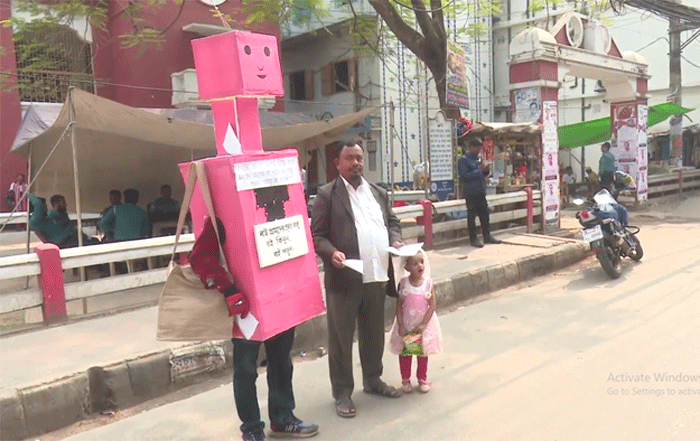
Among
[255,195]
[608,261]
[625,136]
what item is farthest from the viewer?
[625,136]

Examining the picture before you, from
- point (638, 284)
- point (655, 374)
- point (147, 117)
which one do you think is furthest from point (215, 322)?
point (638, 284)

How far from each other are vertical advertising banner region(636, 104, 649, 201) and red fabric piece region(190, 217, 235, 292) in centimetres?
1351

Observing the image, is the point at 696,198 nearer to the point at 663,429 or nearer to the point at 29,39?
the point at 663,429

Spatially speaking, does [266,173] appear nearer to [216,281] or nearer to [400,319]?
[216,281]

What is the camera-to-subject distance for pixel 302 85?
21266 millimetres

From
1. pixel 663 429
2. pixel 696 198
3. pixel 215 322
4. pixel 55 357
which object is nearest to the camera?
pixel 215 322

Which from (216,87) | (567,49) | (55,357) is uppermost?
(567,49)

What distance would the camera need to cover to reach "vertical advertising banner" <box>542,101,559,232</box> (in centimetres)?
1023

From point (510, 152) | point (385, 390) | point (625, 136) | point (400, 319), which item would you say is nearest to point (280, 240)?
point (400, 319)

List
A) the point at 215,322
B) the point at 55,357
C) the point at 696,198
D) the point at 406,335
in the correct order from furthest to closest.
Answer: the point at 696,198 < the point at 55,357 < the point at 406,335 < the point at 215,322

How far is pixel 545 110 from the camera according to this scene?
33.4 ft

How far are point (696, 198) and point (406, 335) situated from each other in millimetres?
14540

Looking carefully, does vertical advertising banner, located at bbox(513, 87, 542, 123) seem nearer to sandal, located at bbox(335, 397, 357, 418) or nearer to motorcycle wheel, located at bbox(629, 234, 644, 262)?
motorcycle wheel, located at bbox(629, 234, 644, 262)

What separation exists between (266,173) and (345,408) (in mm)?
1479
